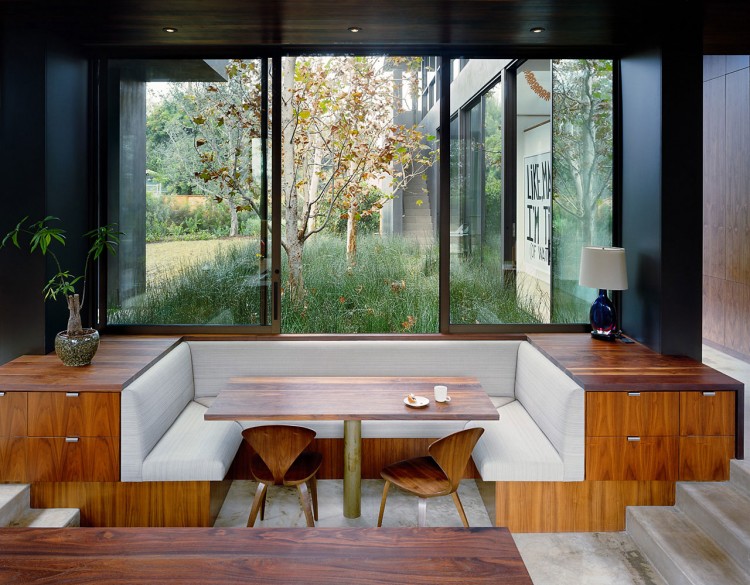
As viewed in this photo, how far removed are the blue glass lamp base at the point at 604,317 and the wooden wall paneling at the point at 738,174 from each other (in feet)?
6.72

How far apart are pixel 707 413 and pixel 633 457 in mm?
428

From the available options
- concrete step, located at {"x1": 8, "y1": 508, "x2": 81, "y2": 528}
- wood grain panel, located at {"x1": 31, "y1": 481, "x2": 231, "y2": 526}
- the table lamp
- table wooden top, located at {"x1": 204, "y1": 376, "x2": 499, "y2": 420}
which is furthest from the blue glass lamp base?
concrete step, located at {"x1": 8, "y1": 508, "x2": 81, "y2": 528}

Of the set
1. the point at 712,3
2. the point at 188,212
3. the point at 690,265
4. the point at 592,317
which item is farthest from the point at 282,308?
the point at 712,3

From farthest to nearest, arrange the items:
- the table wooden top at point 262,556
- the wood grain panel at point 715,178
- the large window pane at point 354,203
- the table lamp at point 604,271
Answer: the wood grain panel at point 715,178 < the large window pane at point 354,203 < the table lamp at point 604,271 < the table wooden top at point 262,556

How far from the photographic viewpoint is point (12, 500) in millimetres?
3205

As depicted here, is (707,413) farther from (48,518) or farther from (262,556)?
(48,518)

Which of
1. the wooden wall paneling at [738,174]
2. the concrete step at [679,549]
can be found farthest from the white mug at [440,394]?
the wooden wall paneling at [738,174]

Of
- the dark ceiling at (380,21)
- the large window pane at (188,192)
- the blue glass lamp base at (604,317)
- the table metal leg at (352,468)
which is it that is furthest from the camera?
the large window pane at (188,192)

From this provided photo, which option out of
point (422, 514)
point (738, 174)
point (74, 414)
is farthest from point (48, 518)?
point (738, 174)

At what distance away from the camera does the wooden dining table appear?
3.22 metres

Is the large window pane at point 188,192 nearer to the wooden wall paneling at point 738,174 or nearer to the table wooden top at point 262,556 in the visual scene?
the table wooden top at point 262,556

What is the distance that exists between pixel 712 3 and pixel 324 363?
3085mm

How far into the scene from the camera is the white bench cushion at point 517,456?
3.39 meters

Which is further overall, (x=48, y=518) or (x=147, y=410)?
(x=147, y=410)
